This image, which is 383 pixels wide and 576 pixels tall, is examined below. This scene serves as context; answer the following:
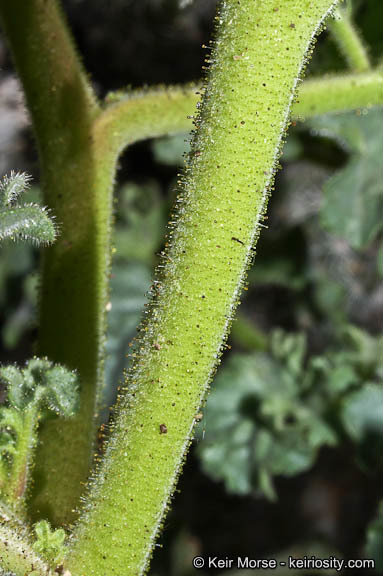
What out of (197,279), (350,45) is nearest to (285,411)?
(350,45)

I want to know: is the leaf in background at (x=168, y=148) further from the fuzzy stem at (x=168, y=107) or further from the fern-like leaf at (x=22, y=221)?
the fern-like leaf at (x=22, y=221)

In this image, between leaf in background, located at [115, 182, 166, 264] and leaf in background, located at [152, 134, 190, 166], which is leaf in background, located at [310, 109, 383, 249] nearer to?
leaf in background, located at [152, 134, 190, 166]

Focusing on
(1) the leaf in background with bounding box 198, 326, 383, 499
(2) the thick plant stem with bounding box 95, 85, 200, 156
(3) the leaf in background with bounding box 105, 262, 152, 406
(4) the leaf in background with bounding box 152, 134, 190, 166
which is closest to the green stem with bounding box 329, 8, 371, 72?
(2) the thick plant stem with bounding box 95, 85, 200, 156

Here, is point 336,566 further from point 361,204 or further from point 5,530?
point 5,530

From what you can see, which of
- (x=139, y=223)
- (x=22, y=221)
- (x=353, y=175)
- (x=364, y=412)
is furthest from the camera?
(x=139, y=223)

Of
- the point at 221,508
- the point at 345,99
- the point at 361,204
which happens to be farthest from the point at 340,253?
the point at 345,99

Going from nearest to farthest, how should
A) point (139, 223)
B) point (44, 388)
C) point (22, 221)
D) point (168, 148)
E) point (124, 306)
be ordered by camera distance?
point (22, 221) → point (44, 388) → point (124, 306) → point (168, 148) → point (139, 223)

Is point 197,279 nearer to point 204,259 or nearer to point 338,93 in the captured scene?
point 204,259
